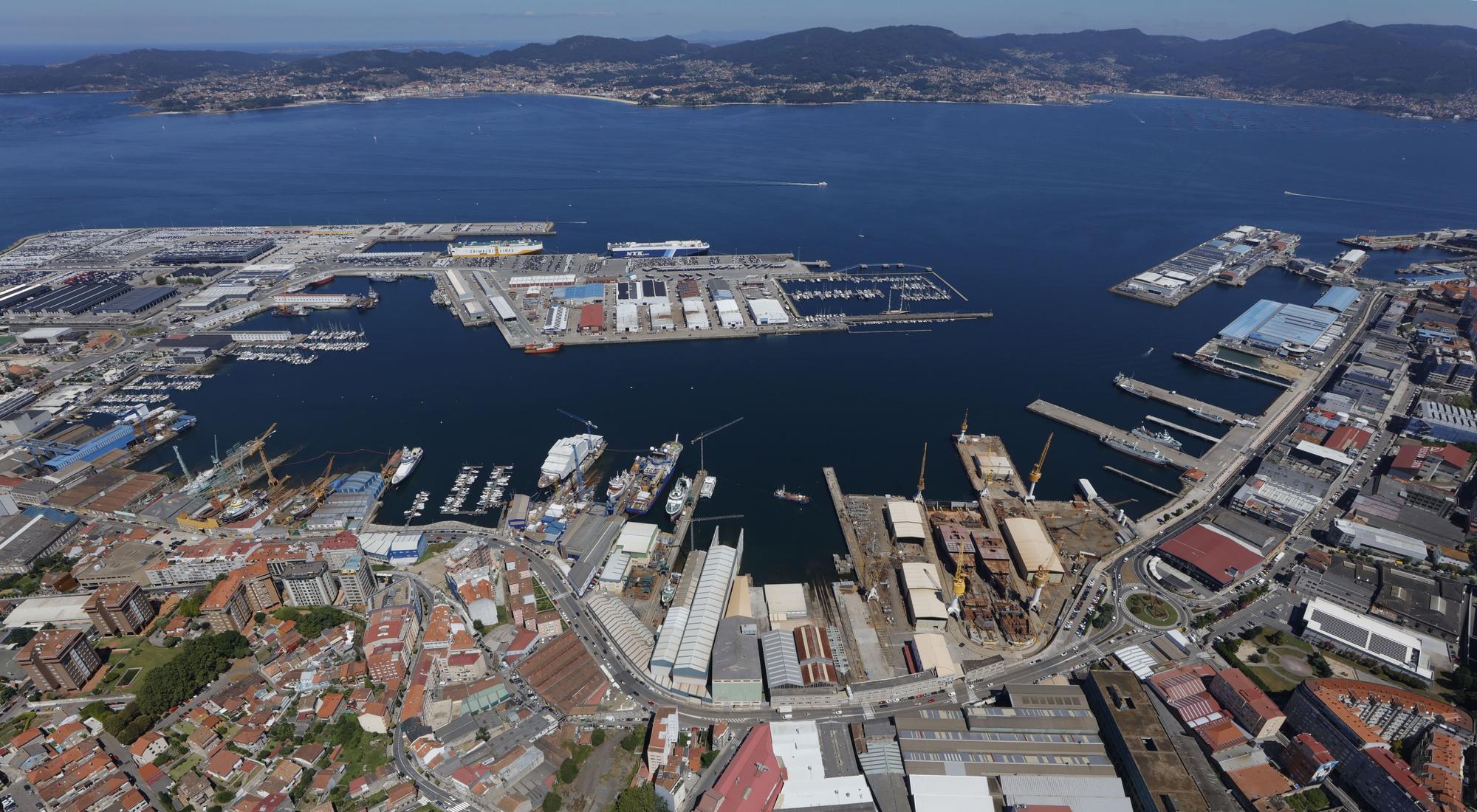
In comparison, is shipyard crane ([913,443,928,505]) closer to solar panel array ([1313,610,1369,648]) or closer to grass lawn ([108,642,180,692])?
solar panel array ([1313,610,1369,648])

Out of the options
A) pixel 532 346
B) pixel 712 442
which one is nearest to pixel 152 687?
pixel 712 442

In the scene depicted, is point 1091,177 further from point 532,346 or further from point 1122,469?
point 532,346

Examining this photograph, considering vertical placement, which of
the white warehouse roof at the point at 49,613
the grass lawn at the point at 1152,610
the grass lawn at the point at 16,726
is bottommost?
the grass lawn at the point at 16,726

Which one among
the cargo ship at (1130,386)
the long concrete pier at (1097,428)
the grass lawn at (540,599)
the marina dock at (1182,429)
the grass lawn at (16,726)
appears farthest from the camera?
the cargo ship at (1130,386)

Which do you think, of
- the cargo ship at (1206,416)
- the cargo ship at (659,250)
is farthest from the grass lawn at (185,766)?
the cargo ship at (659,250)

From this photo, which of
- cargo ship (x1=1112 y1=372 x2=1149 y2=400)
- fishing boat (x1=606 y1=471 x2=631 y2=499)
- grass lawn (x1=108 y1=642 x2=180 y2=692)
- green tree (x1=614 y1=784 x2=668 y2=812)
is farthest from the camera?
cargo ship (x1=1112 y1=372 x2=1149 y2=400)

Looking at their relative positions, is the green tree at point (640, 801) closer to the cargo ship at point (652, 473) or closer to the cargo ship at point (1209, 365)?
the cargo ship at point (652, 473)

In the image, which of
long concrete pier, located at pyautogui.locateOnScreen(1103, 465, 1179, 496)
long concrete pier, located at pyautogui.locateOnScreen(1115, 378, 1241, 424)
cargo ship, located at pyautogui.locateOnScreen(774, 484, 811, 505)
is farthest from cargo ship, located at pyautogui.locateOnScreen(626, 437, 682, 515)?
long concrete pier, located at pyautogui.locateOnScreen(1115, 378, 1241, 424)
